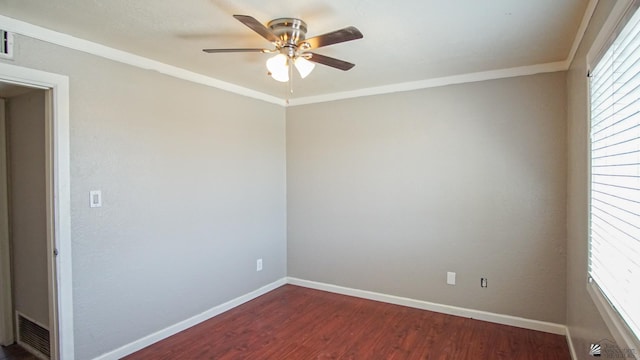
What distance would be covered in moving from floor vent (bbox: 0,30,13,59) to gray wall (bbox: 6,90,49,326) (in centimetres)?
46

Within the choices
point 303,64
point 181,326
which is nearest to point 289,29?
point 303,64

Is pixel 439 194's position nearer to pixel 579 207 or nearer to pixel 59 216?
pixel 579 207

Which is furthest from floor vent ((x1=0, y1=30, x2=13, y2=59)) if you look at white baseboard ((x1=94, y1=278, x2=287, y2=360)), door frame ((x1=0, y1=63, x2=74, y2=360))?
white baseboard ((x1=94, y1=278, x2=287, y2=360))

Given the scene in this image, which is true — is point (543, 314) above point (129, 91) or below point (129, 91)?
below

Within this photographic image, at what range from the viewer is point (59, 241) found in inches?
Answer: 89.7

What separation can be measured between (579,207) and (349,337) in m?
2.06

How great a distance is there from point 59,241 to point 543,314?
A: 12.9 ft

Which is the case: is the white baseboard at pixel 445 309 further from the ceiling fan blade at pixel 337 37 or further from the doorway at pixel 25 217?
the ceiling fan blade at pixel 337 37

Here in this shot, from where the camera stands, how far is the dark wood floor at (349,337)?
268 centimetres

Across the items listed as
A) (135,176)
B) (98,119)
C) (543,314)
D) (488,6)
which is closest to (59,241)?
(135,176)

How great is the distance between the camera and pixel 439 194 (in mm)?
3463

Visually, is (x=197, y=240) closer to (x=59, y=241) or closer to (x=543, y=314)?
(x=59, y=241)

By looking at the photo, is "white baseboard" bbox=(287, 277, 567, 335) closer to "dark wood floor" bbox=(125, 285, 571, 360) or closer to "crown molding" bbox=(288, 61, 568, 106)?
"dark wood floor" bbox=(125, 285, 571, 360)

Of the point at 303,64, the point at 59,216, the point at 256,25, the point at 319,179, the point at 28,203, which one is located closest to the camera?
the point at 256,25
